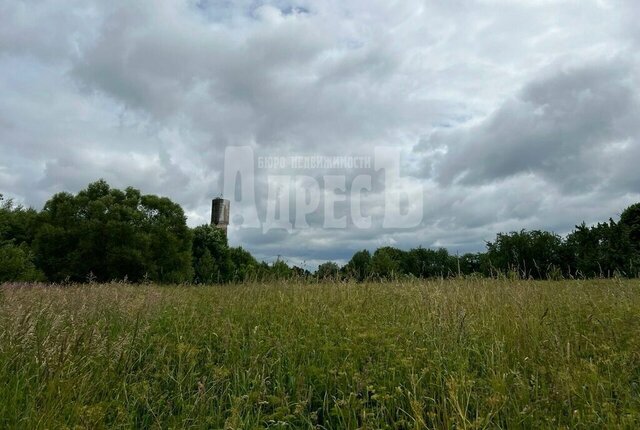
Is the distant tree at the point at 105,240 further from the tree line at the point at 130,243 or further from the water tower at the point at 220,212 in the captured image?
the water tower at the point at 220,212

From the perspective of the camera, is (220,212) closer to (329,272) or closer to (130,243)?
(130,243)

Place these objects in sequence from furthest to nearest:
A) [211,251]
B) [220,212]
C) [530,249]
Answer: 1. [220,212]
2. [211,251]
3. [530,249]

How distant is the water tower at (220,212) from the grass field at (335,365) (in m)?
33.3

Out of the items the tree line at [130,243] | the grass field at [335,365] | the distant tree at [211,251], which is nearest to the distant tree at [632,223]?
the tree line at [130,243]

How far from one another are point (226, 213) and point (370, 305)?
35.4m

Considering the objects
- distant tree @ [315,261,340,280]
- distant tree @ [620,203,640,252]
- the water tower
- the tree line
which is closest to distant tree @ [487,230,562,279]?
the tree line

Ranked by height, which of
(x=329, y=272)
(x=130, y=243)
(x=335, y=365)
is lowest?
(x=335, y=365)

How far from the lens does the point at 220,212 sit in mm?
40500

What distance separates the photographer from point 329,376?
4160 mm

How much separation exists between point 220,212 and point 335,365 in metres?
37.5

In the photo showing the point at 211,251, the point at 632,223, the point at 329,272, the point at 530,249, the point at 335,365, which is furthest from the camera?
the point at 211,251

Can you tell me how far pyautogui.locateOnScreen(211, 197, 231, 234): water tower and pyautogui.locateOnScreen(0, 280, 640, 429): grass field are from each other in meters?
33.3

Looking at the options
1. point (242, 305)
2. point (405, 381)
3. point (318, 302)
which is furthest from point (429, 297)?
point (242, 305)

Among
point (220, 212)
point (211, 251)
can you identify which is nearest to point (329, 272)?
point (211, 251)
